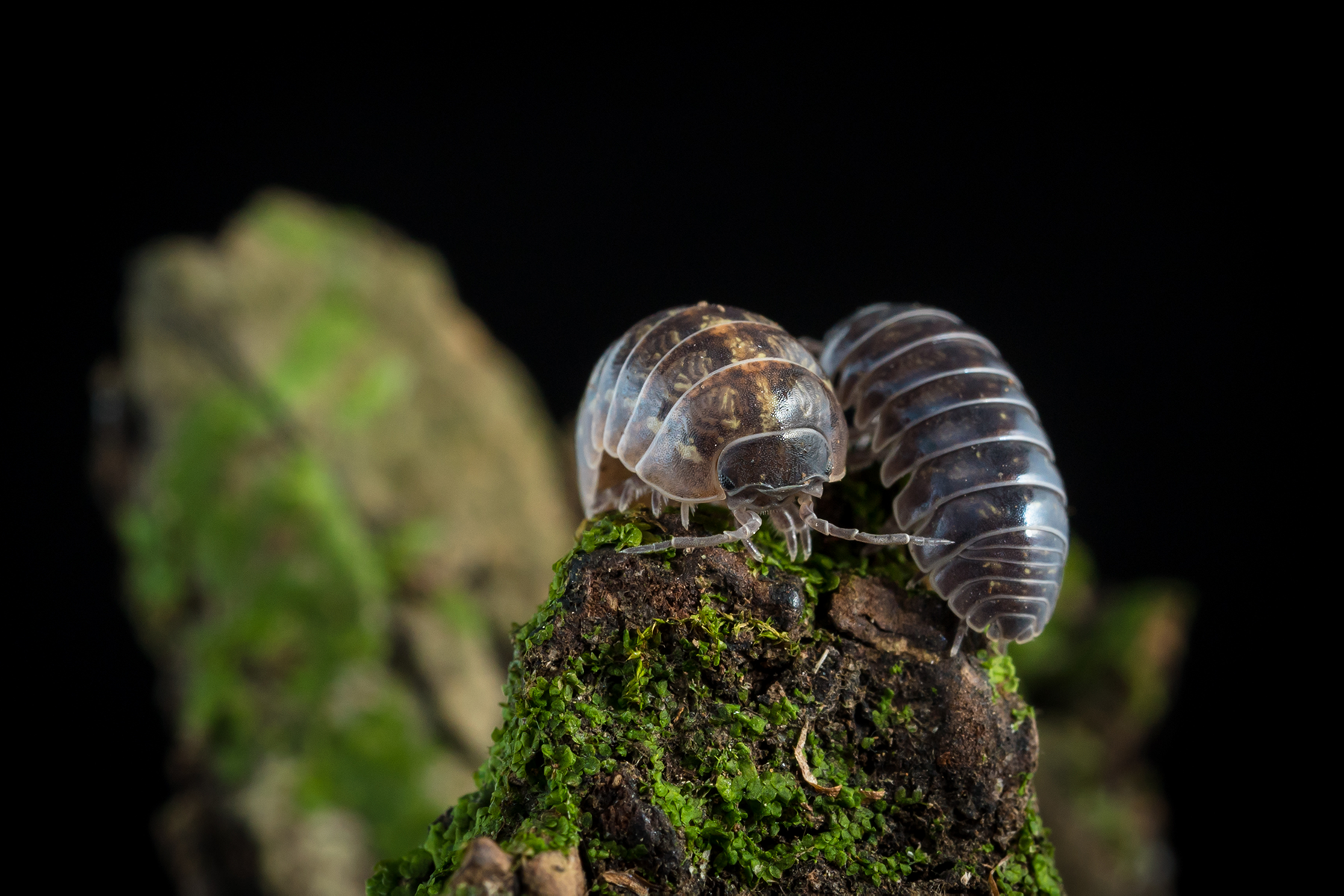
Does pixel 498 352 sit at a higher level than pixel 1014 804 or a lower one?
higher

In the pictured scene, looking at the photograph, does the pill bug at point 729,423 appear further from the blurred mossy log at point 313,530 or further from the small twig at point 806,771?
the blurred mossy log at point 313,530

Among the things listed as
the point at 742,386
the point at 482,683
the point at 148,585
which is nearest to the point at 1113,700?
the point at 482,683

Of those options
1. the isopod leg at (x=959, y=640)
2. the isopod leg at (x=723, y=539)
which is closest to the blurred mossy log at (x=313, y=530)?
the isopod leg at (x=723, y=539)

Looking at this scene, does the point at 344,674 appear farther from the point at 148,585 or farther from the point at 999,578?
the point at 999,578

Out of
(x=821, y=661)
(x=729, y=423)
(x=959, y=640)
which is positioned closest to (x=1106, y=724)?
(x=959, y=640)

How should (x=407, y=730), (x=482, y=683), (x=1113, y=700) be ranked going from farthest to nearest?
(x=1113, y=700) < (x=482, y=683) < (x=407, y=730)

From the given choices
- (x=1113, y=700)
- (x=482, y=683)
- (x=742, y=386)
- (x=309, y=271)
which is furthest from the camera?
(x=309, y=271)
